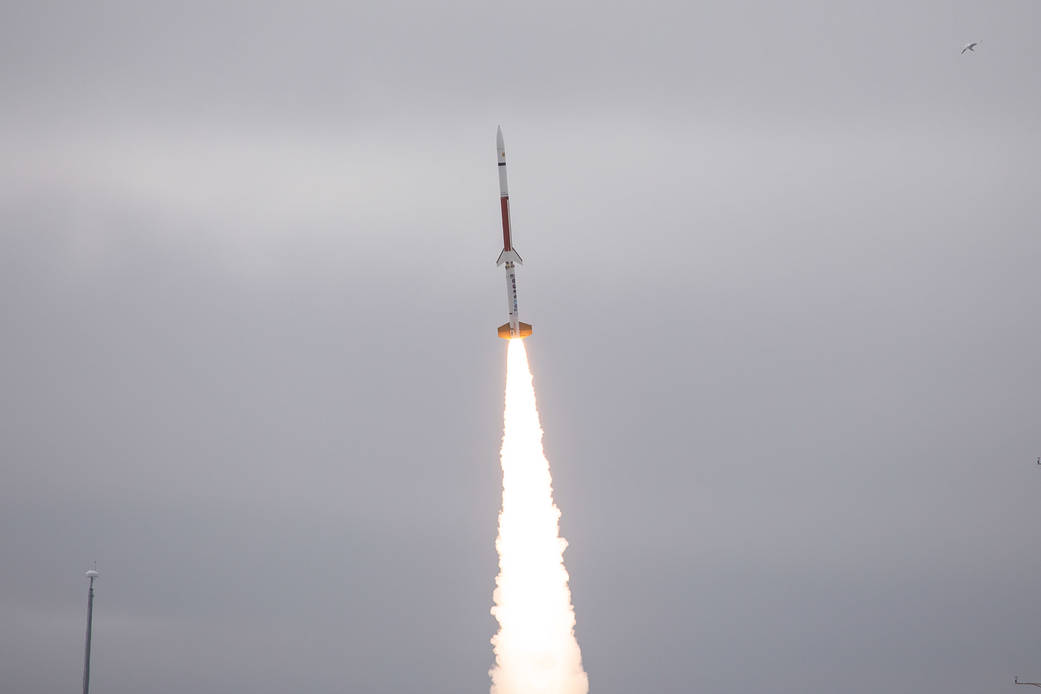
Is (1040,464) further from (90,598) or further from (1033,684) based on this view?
(90,598)

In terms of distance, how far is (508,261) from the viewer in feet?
266

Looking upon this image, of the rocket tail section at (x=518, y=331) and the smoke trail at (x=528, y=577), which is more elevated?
the rocket tail section at (x=518, y=331)

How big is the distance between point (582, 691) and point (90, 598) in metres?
26.1

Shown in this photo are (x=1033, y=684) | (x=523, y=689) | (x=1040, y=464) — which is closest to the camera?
(x=523, y=689)

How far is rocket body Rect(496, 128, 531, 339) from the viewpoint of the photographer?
80375 millimetres

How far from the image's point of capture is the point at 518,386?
273ft

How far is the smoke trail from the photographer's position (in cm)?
7950

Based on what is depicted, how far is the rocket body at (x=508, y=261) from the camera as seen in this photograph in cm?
8038

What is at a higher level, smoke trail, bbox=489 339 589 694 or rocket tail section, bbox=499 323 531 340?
rocket tail section, bbox=499 323 531 340

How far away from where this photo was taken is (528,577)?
81.0m

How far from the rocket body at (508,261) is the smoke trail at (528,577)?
6.90 ft

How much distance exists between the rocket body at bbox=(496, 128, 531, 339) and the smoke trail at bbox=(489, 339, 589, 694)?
2104mm

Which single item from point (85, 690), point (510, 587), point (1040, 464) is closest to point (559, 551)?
point (510, 587)

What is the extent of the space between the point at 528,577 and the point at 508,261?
14686 millimetres
